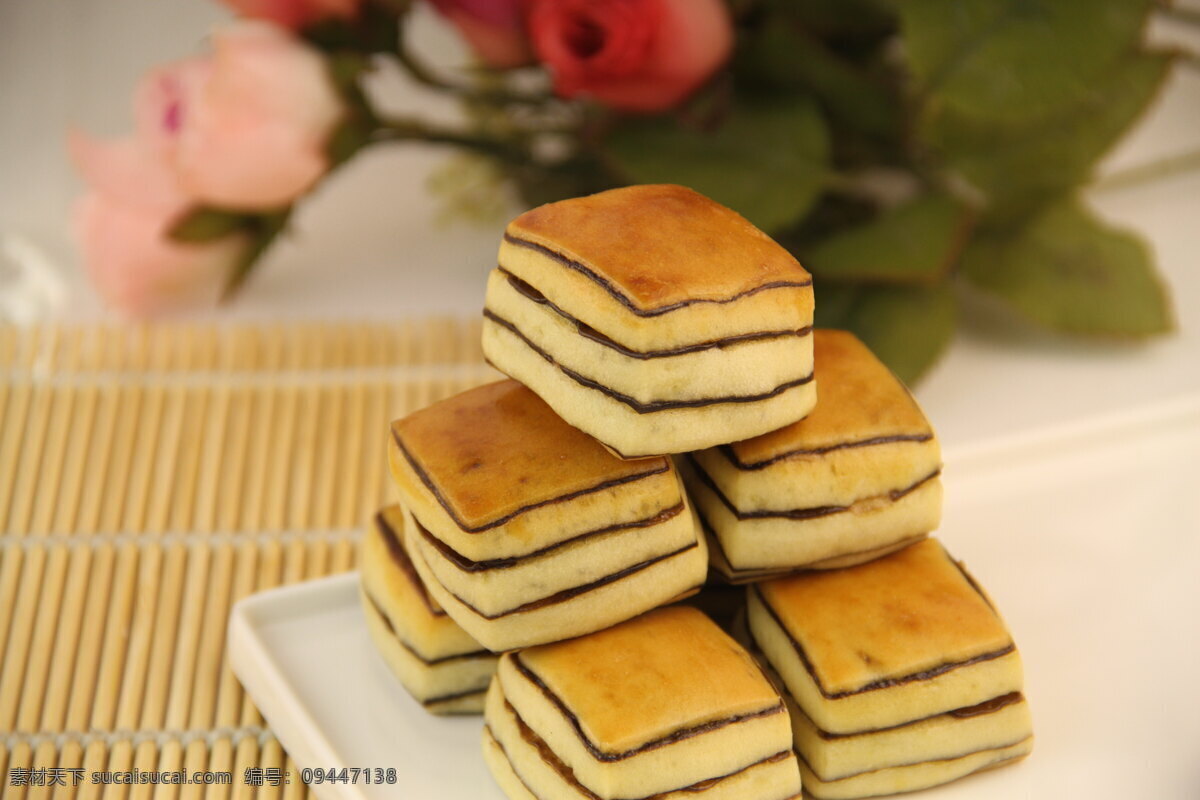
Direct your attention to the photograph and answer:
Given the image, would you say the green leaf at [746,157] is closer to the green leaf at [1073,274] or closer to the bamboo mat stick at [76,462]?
the green leaf at [1073,274]

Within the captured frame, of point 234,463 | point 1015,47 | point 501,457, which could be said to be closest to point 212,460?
point 234,463

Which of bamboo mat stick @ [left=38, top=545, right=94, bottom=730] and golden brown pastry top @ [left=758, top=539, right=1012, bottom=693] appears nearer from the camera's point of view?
golden brown pastry top @ [left=758, top=539, right=1012, bottom=693]

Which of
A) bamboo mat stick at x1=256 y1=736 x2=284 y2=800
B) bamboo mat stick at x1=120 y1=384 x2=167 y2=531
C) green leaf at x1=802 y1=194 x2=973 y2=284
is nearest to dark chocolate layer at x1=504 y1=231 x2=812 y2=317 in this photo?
bamboo mat stick at x1=256 y1=736 x2=284 y2=800

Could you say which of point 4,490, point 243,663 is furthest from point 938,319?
point 4,490

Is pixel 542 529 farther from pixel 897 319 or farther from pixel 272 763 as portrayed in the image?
pixel 897 319

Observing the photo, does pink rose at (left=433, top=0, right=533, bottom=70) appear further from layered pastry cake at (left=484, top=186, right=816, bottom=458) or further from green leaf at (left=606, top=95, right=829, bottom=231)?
layered pastry cake at (left=484, top=186, right=816, bottom=458)

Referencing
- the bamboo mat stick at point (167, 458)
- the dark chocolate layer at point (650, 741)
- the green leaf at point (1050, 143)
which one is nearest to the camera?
the dark chocolate layer at point (650, 741)

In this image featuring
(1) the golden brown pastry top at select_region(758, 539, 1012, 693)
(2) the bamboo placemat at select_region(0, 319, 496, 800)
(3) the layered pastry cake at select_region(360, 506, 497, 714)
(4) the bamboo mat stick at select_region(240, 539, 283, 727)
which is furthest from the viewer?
(4) the bamboo mat stick at select_region(240, 539, 283, 727)

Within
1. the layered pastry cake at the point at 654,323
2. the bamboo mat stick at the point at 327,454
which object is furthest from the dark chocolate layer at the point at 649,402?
the bamboo mat stick at the point at 327,454
